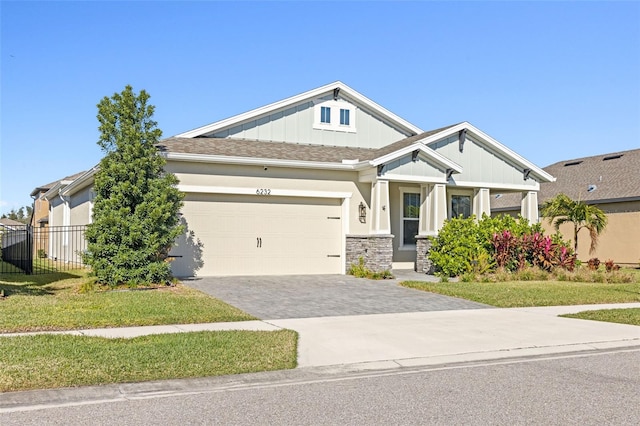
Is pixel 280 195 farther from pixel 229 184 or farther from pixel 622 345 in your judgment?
pixel 622 345

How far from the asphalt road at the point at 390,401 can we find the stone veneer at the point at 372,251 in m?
11.2

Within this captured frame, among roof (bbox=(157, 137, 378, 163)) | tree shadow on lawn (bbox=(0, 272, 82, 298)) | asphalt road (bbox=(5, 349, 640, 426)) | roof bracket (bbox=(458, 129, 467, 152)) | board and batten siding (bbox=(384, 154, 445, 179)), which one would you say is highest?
roof bracket (bbox=(458, 129, 467, 152))

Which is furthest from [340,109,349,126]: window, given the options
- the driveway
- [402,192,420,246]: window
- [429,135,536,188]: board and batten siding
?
the driveway

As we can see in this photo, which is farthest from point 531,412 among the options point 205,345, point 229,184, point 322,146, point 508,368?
point 322,146

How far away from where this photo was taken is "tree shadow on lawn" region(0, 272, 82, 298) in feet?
44.9

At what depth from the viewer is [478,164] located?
853 inches

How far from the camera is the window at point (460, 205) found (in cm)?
2281

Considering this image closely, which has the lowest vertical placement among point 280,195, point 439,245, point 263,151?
point 439,245

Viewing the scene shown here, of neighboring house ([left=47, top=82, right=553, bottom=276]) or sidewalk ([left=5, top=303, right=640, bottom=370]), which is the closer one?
sidewalk ([left=5, top=303, right=640, bottom=370])

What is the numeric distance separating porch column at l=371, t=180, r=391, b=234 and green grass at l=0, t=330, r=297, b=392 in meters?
10.1

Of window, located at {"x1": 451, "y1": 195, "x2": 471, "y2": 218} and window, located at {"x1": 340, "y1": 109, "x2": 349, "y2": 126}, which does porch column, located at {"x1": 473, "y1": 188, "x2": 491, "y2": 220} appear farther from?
window, located at {"x1": 340, "y1": 109, "x2": 349, "y2": 126}

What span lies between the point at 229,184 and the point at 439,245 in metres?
6.69

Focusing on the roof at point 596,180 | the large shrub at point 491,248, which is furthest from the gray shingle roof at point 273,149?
the roof at point 596,180

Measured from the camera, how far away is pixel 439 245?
19484mm
